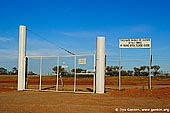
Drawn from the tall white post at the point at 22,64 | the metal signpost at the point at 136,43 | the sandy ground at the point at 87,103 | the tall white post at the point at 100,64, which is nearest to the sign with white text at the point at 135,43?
the metal signpost at the point at 136,43

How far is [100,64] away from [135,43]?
133 inches

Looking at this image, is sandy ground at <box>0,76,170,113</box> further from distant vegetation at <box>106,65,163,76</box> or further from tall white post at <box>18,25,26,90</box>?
distant vegetation at <box>106,65,163,76</box>

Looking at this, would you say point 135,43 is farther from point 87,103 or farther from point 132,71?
point 132,71

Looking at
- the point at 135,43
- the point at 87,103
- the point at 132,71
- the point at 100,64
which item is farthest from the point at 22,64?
the point at 132,71

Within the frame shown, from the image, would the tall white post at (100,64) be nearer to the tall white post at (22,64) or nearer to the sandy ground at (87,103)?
the sandy ground at (87,103)

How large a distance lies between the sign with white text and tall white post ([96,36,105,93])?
2201mm

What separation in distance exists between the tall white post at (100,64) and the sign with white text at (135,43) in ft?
7.22

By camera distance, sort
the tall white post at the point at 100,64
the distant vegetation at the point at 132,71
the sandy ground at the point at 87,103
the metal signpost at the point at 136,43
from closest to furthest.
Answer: the sandy ground at the point at 87,103, the tall white post at the point at 100,64, the metal signpost at the point at 136,43, the distant vegetation at the point at 132,71

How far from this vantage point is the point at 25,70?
25.1 meters

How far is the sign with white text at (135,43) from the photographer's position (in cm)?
2306

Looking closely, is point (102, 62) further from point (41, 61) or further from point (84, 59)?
point (41, 61)

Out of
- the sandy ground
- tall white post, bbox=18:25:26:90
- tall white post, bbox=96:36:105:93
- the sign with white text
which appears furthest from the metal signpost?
tall white post, bbox=18:25:26:90

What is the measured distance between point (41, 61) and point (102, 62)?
17.2ft

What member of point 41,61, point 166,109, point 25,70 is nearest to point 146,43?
point 41,61
